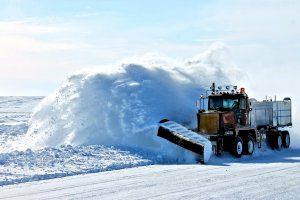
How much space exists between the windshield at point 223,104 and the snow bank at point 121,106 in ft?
8.01

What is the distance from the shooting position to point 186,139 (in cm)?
1814

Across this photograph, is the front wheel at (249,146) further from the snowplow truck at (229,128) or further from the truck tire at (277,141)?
the truck tire at (277,141)

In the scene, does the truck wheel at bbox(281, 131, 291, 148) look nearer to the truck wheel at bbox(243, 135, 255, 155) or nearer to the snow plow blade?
the truck wheel at bbox(243, 135, 255, 155)

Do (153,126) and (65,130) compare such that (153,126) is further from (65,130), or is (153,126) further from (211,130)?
(65,130)

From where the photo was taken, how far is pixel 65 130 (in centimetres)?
2231

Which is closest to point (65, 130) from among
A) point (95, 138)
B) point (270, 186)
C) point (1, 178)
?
point (95, 138)

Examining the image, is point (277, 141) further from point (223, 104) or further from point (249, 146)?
point (223, 104)

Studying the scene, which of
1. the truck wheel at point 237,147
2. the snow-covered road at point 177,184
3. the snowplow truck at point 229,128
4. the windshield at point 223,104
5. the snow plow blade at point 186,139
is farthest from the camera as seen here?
the windshield at point 223,104

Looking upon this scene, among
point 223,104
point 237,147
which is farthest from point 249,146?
point 223,104

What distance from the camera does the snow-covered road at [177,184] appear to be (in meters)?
10.9

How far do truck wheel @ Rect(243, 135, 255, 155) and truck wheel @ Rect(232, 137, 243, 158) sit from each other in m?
0.40

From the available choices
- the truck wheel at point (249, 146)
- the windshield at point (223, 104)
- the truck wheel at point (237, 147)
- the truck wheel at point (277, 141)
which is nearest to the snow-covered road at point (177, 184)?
the truck wheel at point (237, 147)

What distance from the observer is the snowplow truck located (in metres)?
18.4

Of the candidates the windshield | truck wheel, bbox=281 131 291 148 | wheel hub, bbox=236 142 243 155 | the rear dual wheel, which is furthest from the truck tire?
wheel hub, bbox=236 142 243 155
